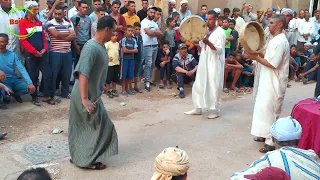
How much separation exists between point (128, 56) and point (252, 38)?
3163 mm

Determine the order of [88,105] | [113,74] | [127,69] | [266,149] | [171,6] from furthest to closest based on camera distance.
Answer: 1. [171,6]
2. [127,69]
3. [113,74]
4. [266,149]
5. [88,105]

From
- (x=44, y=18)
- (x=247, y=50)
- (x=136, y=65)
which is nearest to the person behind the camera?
(x=247, y=50)

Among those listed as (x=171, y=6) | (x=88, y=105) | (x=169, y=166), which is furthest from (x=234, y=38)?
(x=169, y=166)

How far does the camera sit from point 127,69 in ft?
28.0

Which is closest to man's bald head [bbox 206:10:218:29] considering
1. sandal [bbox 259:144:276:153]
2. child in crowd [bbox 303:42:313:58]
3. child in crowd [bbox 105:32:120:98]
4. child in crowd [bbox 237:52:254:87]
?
child in crowd [bbox 105:32:120:98]

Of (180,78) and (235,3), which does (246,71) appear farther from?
(235,3)

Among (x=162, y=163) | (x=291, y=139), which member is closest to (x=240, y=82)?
(x=291, y=139)

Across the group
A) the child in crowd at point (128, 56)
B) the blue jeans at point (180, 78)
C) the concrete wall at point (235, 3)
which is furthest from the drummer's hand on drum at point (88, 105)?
the concrete wall at point (235, 3)

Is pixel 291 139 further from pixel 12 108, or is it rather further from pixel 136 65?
pixel 136 65

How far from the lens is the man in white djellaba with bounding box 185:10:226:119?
6.98 metres

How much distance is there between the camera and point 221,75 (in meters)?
7.22

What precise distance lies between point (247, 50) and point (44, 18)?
4259mm

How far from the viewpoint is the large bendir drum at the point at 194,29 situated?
691 centimetres

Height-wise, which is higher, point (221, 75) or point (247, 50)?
point (247, 50)
